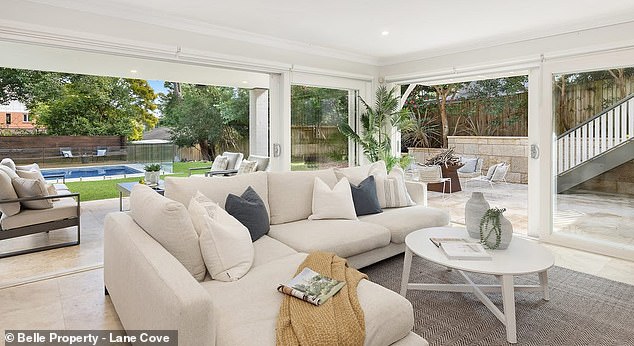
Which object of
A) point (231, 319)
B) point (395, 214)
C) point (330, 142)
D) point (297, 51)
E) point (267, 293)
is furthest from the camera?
point (330, 142)

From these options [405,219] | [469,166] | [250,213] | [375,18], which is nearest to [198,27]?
[375,18]

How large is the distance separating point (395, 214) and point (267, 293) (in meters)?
2.02

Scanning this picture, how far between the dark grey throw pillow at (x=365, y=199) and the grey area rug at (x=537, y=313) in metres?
0.70

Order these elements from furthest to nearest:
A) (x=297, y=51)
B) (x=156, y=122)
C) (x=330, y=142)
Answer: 1. (x=156, y=122)
2. (x=330, y=142)
3. (x=297, y=51)

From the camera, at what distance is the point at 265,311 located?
1687 mm

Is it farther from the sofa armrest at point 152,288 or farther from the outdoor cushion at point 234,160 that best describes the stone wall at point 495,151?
the sofa armrest at point 152,288

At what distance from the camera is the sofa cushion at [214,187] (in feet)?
9.07

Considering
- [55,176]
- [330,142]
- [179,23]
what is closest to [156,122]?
[55,176]

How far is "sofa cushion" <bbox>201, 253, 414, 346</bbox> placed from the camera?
4.96 feet

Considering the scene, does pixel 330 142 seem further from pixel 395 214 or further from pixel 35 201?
pixel 35 201

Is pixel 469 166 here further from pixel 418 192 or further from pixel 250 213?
pixel 250 213

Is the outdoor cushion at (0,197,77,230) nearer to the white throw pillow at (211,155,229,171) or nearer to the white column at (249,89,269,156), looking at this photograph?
the white throw pillow at (211,155,229,171)

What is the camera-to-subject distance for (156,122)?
9.98 metres

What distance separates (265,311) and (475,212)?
1765 millimetres
